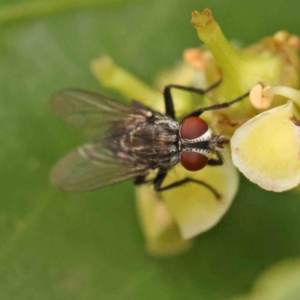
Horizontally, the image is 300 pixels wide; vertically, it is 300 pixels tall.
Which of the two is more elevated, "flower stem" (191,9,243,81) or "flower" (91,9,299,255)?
"flower stem" (191,9,243,81)

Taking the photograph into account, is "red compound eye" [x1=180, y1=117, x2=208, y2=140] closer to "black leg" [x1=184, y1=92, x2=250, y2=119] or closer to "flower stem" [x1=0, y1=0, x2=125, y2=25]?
"black leg" [x1=184, y1=92, x2=250, y2=119]

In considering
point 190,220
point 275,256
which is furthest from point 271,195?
point 190,220

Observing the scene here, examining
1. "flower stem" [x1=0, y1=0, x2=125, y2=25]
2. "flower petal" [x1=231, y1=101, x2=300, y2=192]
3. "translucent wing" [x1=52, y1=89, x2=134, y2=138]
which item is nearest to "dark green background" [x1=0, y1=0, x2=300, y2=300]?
"flower stem" [x1=0, y1=0, x2=125, y2=25]

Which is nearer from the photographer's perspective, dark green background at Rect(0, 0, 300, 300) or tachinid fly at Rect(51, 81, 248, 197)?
tachinid fly at Rect(51, 81, 248, 197)

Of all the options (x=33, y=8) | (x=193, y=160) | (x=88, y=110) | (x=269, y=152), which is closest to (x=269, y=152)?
(x=269, y=152)

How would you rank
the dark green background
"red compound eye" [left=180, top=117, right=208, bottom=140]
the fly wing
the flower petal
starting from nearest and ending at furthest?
the flower petal, "red compound eye" [left=180, top=117, right=208, bottom=140], the fly wing, the dark green background

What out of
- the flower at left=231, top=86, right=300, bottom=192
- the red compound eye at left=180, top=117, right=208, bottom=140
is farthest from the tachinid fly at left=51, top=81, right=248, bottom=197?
the flower at left=231, top=86, right=300, bottom=192

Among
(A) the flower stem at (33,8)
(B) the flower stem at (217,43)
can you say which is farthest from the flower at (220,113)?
(A) the flower stem at (33,8)

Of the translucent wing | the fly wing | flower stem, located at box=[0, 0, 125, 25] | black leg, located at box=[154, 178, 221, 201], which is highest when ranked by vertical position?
flower stem, located at box=[0, 0, 125, 25]

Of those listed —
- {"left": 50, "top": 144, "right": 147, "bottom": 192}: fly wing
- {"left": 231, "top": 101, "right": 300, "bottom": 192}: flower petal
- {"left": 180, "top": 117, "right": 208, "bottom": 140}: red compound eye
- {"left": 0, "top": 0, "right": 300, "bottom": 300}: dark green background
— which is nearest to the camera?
{"left": 231, "top": 101, "right": 300, "bottom": 192}: flower petal
